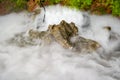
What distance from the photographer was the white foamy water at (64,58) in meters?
8.74

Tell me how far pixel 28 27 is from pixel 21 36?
85 cm

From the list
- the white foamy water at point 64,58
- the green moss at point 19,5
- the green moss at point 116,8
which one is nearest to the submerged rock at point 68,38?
the white foamy water at point 64,58

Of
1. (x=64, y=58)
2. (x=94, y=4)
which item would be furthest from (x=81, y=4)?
(x=64, y=58)

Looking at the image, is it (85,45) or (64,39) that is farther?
(64,39)

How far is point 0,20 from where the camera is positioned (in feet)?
40.5

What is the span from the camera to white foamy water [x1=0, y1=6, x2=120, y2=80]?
28.7ft

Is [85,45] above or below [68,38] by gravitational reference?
below

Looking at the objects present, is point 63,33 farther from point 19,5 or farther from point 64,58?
point 19,5

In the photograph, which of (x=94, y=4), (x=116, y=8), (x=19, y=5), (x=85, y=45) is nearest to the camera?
(x=85, y=45)

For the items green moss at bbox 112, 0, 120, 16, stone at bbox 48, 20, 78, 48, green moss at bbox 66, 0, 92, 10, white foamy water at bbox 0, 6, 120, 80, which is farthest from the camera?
green moss at bbox 66, 0, 92, 10

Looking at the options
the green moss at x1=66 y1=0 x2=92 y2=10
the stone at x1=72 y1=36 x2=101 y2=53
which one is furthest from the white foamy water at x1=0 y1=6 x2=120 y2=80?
the green moss at x1=66 y1=0 x2=92 y2=10

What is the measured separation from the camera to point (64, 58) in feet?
30.9

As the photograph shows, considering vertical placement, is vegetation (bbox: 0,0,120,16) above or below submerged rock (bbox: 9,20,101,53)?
above

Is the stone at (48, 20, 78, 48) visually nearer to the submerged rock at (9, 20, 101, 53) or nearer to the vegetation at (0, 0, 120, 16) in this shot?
the submerged rock at (9, 20, 101, 53)
